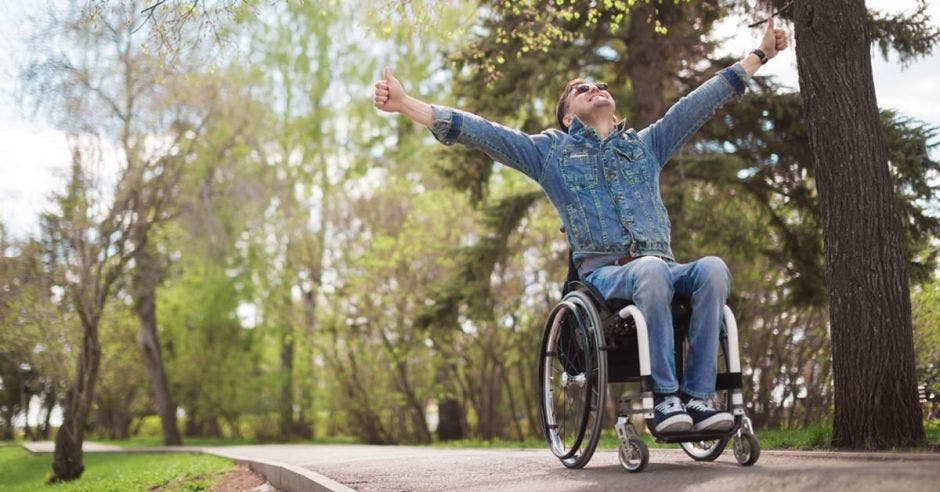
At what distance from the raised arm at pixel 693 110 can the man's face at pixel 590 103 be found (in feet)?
0.83

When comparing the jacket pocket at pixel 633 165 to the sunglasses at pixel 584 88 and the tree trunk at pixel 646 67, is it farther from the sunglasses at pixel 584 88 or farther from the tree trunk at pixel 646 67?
the tree trunk at pixel 646 67

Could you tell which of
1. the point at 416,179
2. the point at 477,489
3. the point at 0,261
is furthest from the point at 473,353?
the point at 477,489

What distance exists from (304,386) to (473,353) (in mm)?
8275

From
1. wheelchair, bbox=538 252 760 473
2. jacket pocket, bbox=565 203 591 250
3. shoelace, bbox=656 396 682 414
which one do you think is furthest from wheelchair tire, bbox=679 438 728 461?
jacket pocket, bbox=565 203 591 250

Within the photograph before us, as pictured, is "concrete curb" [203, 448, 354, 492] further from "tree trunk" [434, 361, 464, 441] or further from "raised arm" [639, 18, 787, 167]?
"tree trunk" [434, 361, 464, 441]

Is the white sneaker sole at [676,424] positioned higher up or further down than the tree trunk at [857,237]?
further down

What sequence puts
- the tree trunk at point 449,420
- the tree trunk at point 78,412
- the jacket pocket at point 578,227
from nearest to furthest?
the jacket pocket at point 578,227 < the tree trunk at point 78,412 < the tree trunk at point 449,420

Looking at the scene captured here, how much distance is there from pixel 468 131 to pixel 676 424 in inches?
64.3

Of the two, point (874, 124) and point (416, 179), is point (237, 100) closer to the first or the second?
point (416, 179)

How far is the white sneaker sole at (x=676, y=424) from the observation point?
3.55 m

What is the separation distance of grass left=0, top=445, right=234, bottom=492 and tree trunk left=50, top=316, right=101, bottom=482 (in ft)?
0.91

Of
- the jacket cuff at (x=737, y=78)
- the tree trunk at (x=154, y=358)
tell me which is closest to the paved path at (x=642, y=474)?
the jacket cuff at (x=737, y=78)

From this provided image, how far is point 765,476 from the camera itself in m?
3.11

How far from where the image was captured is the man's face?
14.4ft
